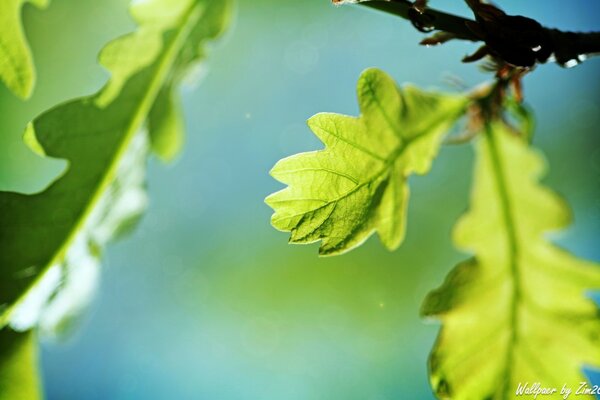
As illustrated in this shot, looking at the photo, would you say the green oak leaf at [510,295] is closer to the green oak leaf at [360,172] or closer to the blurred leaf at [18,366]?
the green oak leaf at [360,172]

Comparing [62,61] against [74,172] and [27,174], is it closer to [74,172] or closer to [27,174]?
[27,174]

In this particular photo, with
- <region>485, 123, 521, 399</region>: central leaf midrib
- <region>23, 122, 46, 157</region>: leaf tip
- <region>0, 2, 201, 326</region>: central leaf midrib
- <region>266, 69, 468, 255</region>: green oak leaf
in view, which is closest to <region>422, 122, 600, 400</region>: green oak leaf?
<region>485, 123, 521, 399</region>: central leaf midrib

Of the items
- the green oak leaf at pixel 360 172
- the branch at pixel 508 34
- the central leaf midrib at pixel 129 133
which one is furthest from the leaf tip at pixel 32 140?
the branch at pixel 508 34

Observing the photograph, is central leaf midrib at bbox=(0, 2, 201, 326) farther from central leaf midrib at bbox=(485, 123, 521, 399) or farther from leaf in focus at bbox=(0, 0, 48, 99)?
central leaf midrib at bbox=(485, 123, 521, 399)

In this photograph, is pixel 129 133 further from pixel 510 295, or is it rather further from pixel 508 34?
pixel 510 295

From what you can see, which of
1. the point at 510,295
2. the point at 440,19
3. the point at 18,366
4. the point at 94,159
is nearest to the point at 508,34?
the point at 440,19
